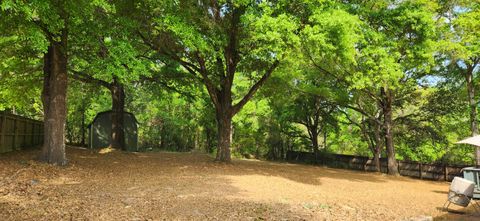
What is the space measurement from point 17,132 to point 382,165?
19.8m

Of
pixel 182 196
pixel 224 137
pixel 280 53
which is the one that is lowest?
pixel 182 196

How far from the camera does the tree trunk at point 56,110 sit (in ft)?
37.3

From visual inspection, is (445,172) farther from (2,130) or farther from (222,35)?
(2,130)

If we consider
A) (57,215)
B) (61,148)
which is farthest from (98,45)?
(57,215)

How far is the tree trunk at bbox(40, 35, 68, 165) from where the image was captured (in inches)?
448

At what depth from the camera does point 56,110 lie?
11.6 metres

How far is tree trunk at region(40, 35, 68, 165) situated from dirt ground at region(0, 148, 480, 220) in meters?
0.54

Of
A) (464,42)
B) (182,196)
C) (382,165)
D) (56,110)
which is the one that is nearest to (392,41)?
(464,42)

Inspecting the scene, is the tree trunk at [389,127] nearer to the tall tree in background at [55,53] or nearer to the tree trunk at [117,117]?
the tree trunk at [117,117]

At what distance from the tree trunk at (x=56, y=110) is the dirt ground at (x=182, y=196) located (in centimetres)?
54

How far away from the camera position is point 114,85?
68.1 ft

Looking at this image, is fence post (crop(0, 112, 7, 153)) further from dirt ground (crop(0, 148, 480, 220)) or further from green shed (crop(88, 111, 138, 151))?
green shed (crop(88, 111, 138, 151))

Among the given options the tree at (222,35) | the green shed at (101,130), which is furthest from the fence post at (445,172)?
the green shed at (101,130)

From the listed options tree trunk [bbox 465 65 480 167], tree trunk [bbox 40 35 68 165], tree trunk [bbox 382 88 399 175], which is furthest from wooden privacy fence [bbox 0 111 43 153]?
tree trunk [bbox 465 65 480 167]
